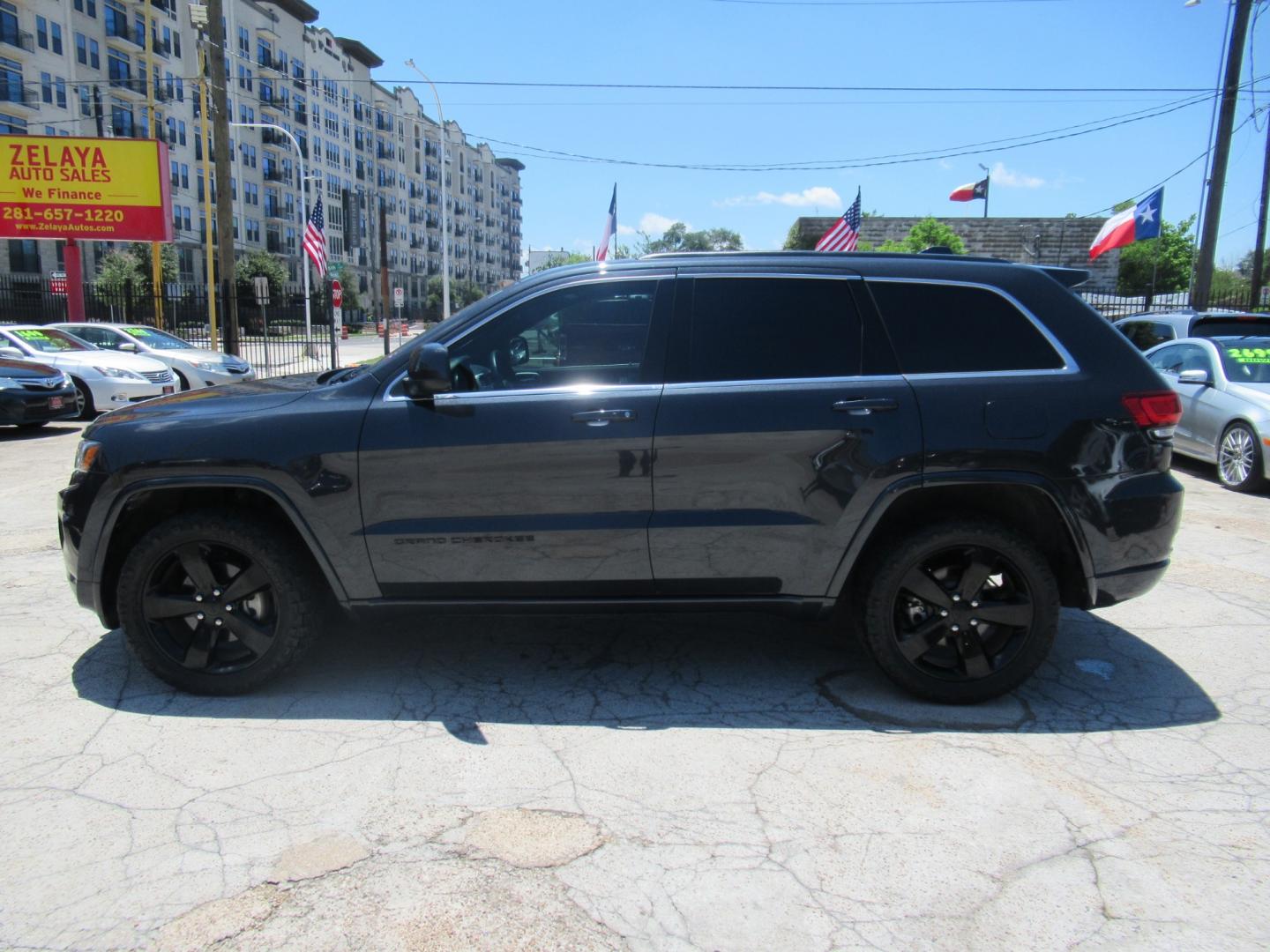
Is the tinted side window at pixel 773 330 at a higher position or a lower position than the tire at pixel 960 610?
higher

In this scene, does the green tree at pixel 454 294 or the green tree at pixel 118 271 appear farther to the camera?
the green tree at pixel 454 294

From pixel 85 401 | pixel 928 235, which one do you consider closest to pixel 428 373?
pixel 85 401

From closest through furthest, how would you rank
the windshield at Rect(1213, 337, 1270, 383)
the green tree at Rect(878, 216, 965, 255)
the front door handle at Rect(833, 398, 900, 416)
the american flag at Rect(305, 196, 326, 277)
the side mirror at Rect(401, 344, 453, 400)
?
1. the side mirror at Rect(401, 344, 453, 400)
2. the front door handle at Rect(833, 398, 900, 416)
3. the windshield at Rect(1213, 337, 1270, 383)
4. the american flag at Rect(305, 196, 326, 277)
5. the green tree at Rect(878, 216, 965, 255)

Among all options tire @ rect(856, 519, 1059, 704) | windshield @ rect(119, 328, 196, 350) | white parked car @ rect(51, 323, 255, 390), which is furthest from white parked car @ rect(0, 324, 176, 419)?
tire @ rect(856, 519, 1059, 704)

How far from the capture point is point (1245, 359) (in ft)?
32.7

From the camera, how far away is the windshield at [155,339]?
17109 millimetres

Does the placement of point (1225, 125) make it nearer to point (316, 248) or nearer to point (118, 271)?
point (316, 248)

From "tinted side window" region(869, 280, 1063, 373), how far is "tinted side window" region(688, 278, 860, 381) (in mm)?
187

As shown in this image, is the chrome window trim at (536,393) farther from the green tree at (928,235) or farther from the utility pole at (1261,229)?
the green tree at (928,235)

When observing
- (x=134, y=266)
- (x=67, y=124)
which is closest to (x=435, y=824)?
(x=134, y=266)

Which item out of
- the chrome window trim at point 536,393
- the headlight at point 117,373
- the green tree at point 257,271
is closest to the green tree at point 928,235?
the green tree at point 257,271

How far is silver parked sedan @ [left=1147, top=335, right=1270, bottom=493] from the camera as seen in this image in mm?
9141

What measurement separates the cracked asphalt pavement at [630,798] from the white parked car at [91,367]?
36.0ft

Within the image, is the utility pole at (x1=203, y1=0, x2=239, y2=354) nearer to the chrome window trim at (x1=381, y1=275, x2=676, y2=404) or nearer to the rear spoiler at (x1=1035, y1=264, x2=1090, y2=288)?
the chrome window trim at (x1=381, y1=275, x2=676, y2=404)
